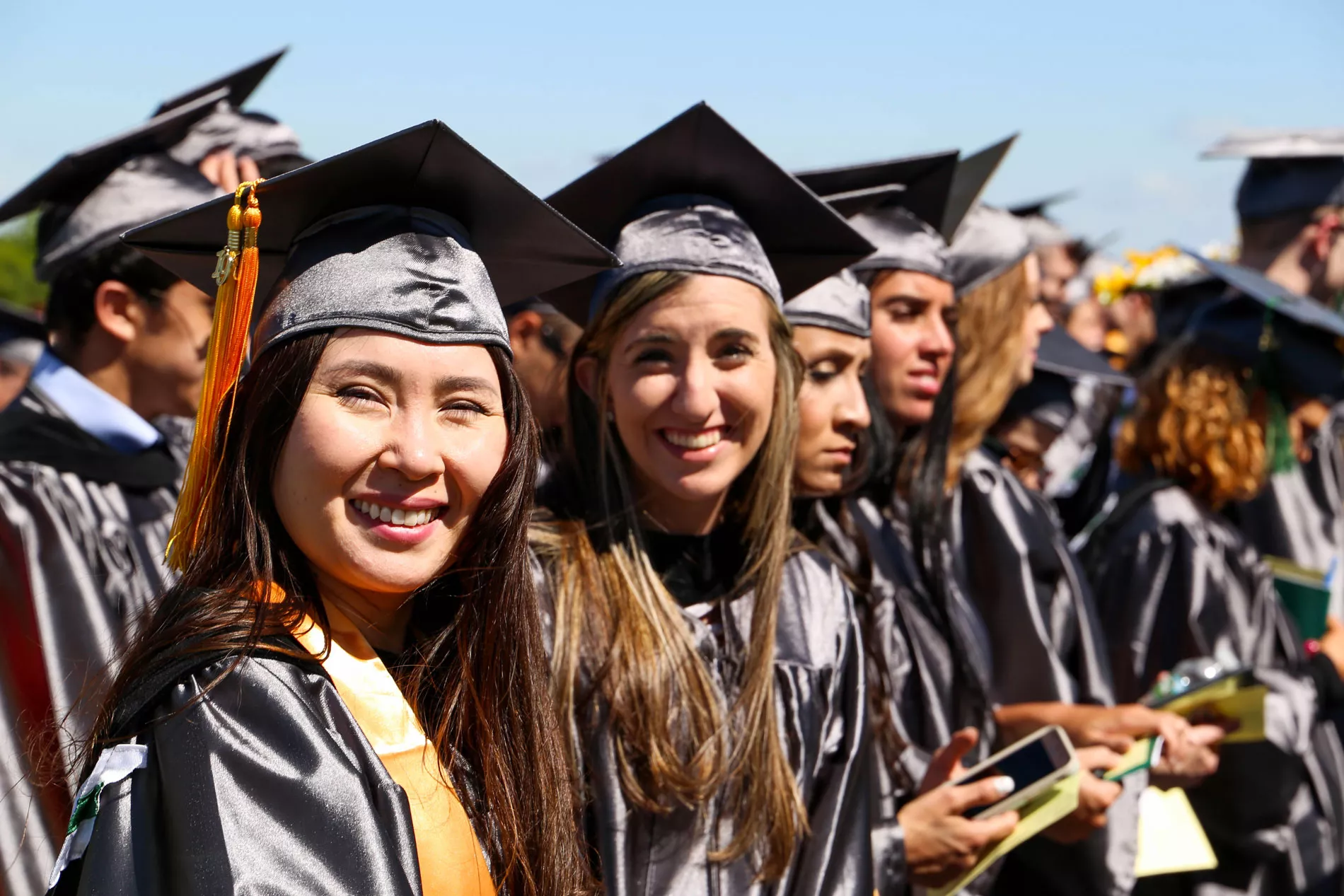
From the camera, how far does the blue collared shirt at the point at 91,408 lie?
3.45 meters

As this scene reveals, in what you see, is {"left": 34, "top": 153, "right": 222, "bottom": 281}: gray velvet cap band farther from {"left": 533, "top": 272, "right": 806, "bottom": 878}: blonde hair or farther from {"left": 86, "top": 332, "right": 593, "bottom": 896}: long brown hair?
{"left": 86, "top": 332, "right": 593, "bottom": 896}: long brown hair

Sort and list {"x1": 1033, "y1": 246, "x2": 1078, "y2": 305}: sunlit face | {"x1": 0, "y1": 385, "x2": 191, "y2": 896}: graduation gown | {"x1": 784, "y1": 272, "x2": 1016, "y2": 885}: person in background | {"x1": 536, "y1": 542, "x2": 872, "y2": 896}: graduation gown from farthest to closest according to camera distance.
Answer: {"x1": 1033, "y1": 246, "x2": 1078, "y2": 305}: sunlit face < {"x1": 784, "y1": 272, "x2": 1016, "y2": 885}: person in background < {"x1": 0, "y1": 385, "x2": 191, "y2": 896}: graduation gown < {"x1": 536, "y1": 542, "x2": 872, "y2": 896}: graduation gown

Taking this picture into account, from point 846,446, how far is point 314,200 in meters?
1.70

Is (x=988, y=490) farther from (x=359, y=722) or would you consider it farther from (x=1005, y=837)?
(x=359, y=722)

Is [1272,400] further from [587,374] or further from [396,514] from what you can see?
[396,514]

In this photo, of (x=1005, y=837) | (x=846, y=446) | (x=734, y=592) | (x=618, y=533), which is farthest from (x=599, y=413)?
(x=1005, y=837)

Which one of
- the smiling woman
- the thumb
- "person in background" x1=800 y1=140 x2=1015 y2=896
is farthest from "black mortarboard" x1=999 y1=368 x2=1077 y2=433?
the smiling woman

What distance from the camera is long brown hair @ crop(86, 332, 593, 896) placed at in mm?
1784

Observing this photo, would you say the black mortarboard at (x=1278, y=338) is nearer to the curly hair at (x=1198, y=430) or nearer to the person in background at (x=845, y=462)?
the curly hair at (x=1198, y=430)

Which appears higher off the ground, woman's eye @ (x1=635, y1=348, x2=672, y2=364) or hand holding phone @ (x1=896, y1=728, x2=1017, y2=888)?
woman's eye @ (x1=635, y1=348, x2=672, y2=364)

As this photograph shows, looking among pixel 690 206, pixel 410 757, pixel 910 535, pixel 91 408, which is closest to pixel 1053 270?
pixel 910 535

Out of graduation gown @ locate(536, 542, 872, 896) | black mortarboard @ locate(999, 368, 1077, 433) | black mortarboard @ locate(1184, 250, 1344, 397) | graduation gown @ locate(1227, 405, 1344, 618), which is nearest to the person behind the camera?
graduation gown @ locate(536, 542, 872, 896)

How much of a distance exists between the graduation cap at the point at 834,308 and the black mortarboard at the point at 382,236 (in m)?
1.29

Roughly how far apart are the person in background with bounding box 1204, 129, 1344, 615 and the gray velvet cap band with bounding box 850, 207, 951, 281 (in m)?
1.97
